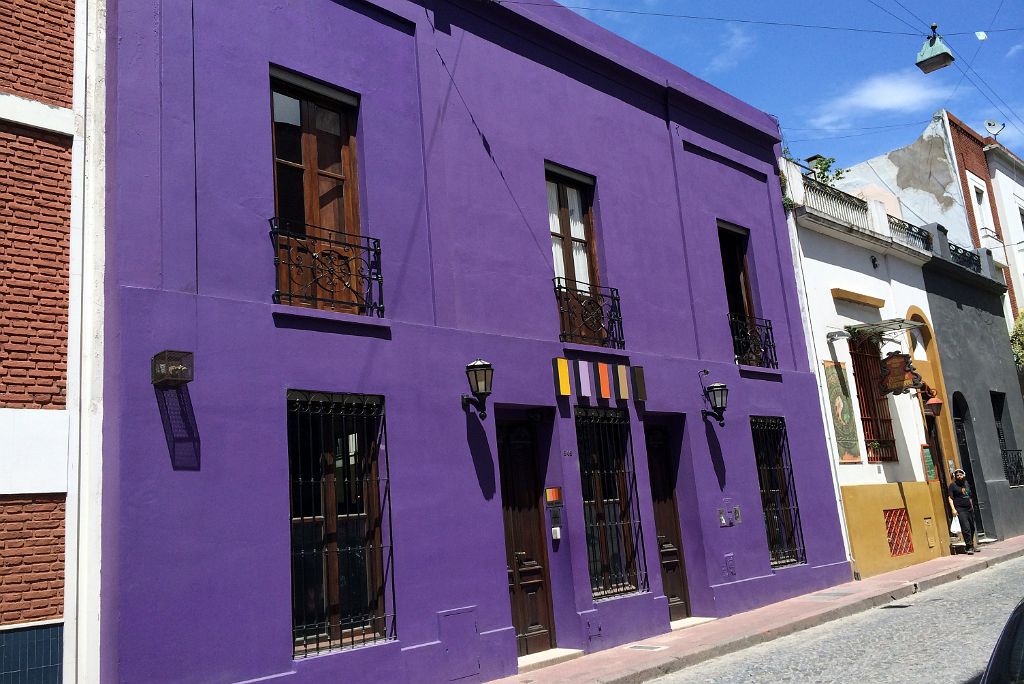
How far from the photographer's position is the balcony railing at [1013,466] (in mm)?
20297

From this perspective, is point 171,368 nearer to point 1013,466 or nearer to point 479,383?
point 479,383

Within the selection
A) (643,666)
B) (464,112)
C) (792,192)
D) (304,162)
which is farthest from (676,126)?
(643,666)

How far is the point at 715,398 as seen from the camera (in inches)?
468

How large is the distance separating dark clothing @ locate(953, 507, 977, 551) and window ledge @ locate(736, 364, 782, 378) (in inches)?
231

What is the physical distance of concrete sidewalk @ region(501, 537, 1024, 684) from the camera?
8406 millimetres

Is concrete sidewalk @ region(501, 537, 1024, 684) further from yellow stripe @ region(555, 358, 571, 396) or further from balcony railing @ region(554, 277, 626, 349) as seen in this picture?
balcony railing @ region(554, 277, 626, 349)

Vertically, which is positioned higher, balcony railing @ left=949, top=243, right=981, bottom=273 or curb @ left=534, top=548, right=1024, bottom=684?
balcony railing @ left=949, top=243, right=981, bottom=273

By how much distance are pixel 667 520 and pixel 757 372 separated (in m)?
2.90

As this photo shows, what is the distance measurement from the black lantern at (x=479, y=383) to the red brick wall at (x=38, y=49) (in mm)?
4202

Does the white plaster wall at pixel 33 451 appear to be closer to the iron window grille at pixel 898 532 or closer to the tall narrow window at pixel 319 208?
the tall narrow window at pixel 319 208

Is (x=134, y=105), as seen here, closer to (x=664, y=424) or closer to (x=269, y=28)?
(x=269, y=28)

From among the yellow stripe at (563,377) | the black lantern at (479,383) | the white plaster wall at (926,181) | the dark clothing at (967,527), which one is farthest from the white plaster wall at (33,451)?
the white plaster wall at (926,181)

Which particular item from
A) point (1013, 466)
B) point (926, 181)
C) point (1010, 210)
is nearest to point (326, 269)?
Result: point (1013, 466)

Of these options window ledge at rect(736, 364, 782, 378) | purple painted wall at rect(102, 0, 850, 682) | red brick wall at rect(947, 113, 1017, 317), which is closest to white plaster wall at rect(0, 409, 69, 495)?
purple painted wall at rect(102, 0, 850, 682)
